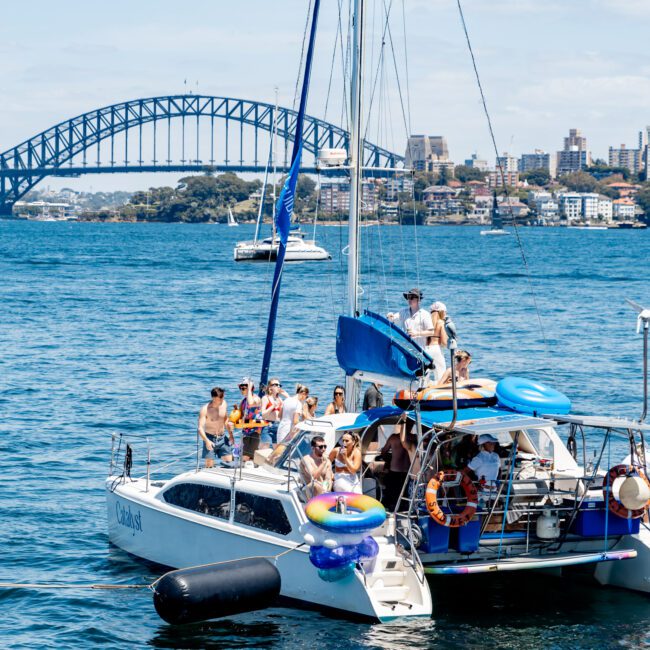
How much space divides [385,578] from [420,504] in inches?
38.5

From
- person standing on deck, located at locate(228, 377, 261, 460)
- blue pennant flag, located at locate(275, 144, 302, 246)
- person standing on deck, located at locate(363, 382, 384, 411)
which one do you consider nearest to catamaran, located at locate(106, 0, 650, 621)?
person standing on deck, located at locate(228, 377, 261, 460)

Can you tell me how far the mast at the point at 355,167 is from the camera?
18.2 m

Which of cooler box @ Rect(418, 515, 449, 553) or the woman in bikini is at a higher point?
the woman in bikini

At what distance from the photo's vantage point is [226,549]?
16.2 meters

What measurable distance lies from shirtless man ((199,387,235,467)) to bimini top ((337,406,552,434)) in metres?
2.42

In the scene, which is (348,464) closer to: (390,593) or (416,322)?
(390,593)

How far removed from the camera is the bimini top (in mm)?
15102

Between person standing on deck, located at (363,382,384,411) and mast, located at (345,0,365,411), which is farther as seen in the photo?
person standing on deck, located at (363,382,384,411)

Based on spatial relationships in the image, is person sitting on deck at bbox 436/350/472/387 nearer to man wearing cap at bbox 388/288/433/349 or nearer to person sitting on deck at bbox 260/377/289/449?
man wearing cap at bbox 388/288/433/349

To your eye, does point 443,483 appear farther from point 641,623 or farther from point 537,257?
point 537,257

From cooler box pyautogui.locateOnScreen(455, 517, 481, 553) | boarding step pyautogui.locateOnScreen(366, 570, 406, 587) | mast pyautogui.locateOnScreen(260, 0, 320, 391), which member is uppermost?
mast pyautogui.locateOnScreen(260, 0, 320, 391)

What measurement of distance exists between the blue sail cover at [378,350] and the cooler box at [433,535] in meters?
1.98

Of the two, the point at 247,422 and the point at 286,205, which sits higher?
the point at 286,205

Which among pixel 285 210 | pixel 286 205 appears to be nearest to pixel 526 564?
pixel 285 210
